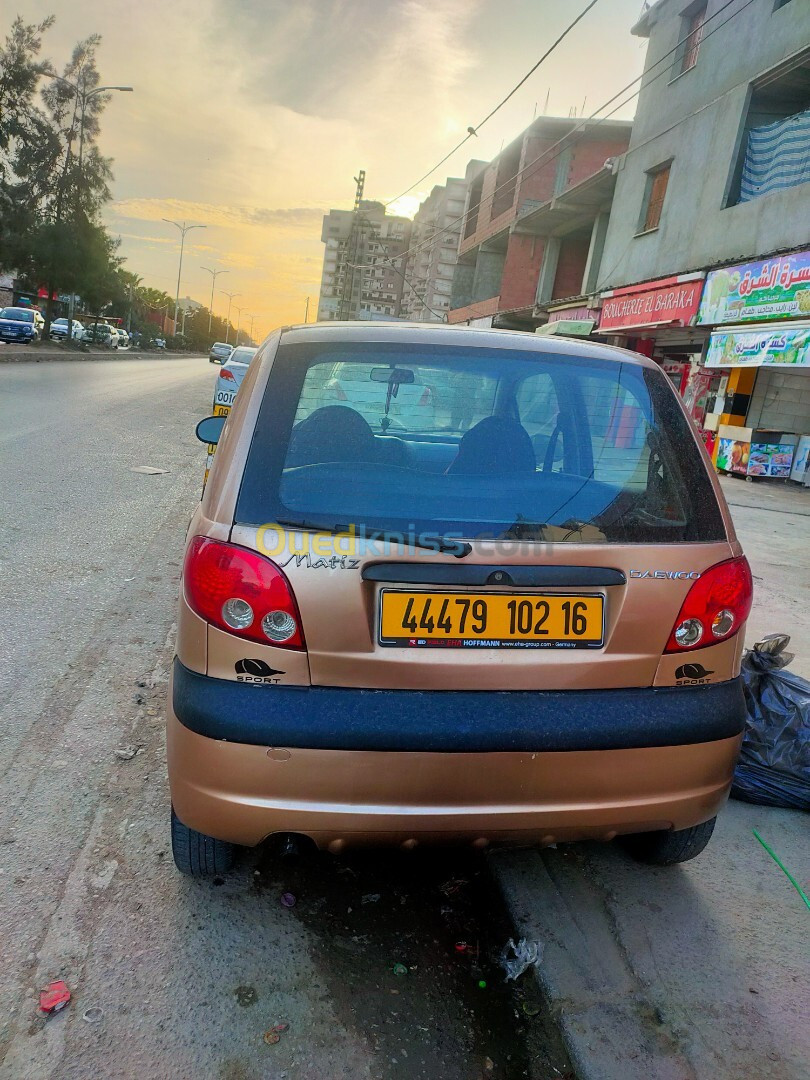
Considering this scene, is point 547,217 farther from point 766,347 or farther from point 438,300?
point 438,300

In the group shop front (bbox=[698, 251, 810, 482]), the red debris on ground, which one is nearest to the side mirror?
the red debris on ground

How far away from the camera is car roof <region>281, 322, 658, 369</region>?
2297 millimetres

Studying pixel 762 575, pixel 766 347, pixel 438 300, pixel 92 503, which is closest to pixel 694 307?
pixel 766 347

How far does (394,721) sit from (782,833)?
6.15 feet

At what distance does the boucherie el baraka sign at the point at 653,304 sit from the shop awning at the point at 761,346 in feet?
4.02

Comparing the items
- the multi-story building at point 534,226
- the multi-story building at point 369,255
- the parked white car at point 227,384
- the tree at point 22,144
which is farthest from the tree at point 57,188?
the multi-story building at point 369,255

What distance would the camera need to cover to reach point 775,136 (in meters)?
14.6

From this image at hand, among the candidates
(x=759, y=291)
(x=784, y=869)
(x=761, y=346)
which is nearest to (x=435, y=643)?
(x=784, y=869)

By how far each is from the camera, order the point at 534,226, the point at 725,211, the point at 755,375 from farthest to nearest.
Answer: the point at 534,226 → the point at 755,375 → the point at 725,211

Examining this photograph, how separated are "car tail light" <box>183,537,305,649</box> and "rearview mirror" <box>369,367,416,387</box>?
736mm

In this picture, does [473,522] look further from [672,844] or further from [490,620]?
[672,844]

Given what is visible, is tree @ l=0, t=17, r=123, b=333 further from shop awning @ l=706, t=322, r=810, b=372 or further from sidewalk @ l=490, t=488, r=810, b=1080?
sidewalk @ l=490, t=488, r=810, b=1080

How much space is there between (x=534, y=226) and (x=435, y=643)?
3251cm

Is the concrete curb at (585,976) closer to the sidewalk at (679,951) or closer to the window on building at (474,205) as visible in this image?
the sidewalk at (679,951)
